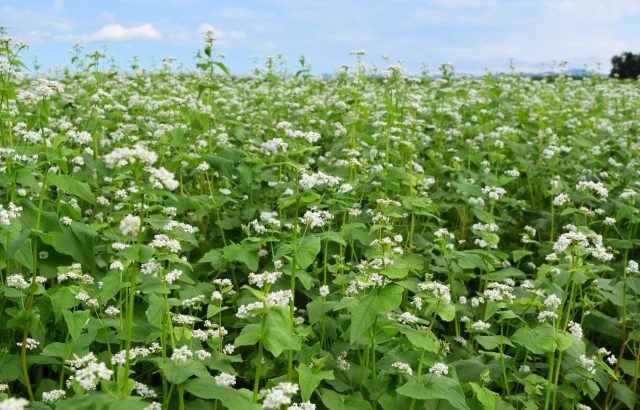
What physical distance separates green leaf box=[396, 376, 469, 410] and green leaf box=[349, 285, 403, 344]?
40 cm

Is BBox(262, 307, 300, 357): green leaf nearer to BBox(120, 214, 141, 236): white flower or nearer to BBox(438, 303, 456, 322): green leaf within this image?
BBox(120, 214, 141, 236): white flower

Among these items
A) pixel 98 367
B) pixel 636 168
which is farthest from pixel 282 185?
pixel 636 168

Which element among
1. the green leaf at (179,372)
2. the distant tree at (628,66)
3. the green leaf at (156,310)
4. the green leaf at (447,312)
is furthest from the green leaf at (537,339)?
the distant tree at (628,66)

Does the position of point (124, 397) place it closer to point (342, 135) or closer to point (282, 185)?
point (282, 185)

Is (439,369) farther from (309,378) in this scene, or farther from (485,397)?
(309,378)

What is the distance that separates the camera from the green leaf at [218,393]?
2.52 m

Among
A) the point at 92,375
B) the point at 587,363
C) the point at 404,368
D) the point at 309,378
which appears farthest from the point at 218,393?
the point at 587,363

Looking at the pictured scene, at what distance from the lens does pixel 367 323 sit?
11.0 feet

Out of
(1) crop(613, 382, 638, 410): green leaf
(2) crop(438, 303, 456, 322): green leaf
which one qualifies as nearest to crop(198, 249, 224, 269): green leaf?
(2) crop(438, 303, 456, 322): green leaf

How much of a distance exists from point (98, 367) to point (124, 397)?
0.17 metres

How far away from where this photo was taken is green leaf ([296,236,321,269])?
3.48 meters

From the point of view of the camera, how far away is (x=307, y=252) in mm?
3551

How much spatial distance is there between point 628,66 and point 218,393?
1831 inches

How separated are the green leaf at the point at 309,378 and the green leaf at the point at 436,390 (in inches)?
17.6
